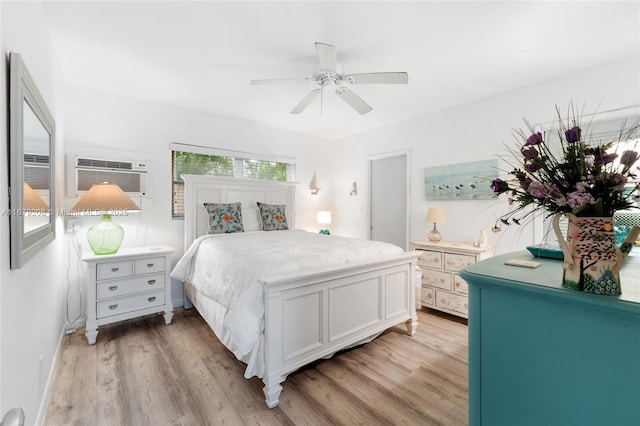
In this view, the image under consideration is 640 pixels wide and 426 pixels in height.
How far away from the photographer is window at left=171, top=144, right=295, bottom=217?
12.0 feet

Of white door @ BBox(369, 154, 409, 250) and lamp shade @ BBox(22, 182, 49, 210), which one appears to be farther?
white door @ BBox(369, 154, 409, 250)

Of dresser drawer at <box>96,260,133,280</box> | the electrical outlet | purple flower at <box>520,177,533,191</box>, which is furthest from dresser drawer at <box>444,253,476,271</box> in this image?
the electrical outlet

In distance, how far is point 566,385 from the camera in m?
0.83

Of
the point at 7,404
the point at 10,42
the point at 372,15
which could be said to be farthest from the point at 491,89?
the point at 7,404

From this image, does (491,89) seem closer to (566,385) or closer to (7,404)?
(566,385)

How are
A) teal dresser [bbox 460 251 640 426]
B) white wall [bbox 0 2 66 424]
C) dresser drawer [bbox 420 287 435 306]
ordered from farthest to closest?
dresser drawer [bbox 420 287 435 306]
white wall [bbox 0 2 66 424]
teal dresser [bbox 460 251 640 426]

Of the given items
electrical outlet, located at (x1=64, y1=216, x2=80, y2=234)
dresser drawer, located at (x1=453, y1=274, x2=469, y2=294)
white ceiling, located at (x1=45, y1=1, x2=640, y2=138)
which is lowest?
dresser drawer, located at (x1=453, y1=274, x2=469, y2=294)

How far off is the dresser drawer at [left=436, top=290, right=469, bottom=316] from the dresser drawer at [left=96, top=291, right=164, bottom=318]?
3.09 meters

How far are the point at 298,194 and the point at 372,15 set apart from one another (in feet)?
10.5

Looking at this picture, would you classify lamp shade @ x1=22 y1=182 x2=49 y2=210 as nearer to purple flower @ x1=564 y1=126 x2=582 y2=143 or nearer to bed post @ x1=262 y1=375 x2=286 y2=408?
bed post @ x1=262 y1=375 x2=286 y2=408

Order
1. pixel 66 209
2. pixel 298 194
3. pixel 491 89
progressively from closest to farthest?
pixel 66 209 < pixel 491 89 < pixel 298 194

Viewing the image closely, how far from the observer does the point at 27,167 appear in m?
1.26

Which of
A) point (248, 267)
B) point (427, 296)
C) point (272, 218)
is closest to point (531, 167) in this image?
point (248, 267)

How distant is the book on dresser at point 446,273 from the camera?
3069 mm
